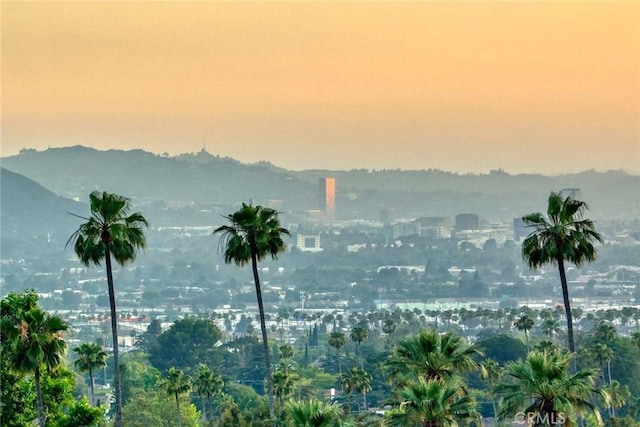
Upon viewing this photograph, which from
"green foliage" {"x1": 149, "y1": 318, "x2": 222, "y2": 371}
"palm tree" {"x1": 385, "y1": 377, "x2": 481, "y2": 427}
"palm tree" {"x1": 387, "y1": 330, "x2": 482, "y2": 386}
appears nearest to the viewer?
"palm tree" {"x1": 385, "y1": 377, "x2": 481, "y2": 427}

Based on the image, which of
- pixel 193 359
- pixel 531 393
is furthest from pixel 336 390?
pixel 531 393

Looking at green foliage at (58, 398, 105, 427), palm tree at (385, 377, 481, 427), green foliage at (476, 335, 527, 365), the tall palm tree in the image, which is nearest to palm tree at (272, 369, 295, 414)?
green foliage at (58, 398, 105, 427)

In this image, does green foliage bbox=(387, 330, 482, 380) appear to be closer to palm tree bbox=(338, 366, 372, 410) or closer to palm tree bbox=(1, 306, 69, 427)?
palm tree bbox=(1, 306, 69, 427)

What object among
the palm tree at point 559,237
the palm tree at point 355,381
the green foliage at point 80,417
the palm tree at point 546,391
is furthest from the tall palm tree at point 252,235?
the palm tree at point 355,381

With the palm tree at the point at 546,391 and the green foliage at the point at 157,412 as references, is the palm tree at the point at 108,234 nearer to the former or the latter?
the palm tree at the point at 546,391

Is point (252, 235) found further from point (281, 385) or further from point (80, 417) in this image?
point (281, 385)

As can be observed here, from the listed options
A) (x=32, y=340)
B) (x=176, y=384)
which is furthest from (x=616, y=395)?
(x=32, y=340)

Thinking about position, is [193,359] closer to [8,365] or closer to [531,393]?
[8,365]

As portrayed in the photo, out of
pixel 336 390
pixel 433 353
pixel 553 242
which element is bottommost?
pixel 336 390
